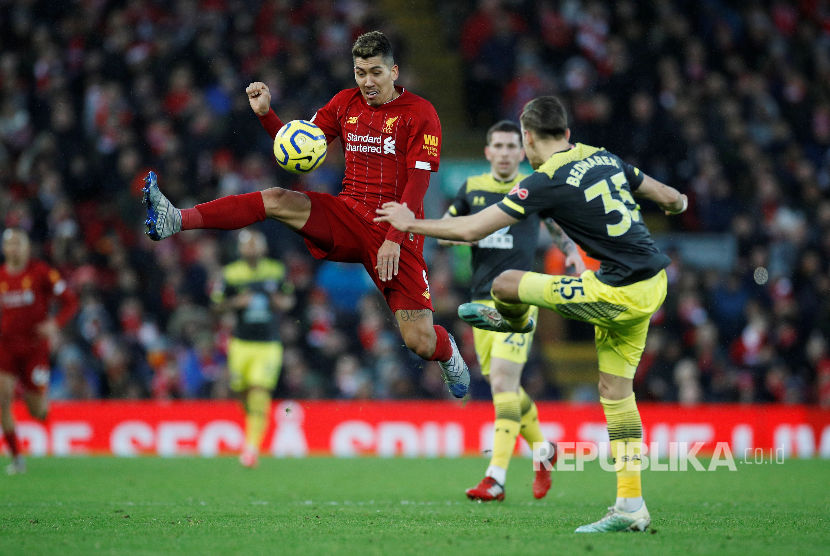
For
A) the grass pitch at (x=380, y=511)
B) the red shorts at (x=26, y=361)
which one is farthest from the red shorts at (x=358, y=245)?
the red shorts at (x=26, y=361)

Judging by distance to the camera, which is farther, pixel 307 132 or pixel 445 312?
pixel 445 312

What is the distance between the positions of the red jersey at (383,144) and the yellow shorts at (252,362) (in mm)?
5942

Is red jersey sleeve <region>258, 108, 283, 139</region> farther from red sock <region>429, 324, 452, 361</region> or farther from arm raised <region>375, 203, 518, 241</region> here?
red sock <region>429, 324, 452, 361</region>

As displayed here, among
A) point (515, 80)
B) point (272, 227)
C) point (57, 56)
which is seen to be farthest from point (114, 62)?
point (515, 80)

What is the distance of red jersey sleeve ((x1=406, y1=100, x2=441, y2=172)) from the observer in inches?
286

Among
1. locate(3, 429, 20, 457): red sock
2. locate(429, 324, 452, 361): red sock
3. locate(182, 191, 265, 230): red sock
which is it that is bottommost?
locate(3, 429, 20, 457): red sock

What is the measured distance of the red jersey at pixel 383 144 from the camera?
734 cm

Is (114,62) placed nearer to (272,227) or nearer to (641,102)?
(272,227)

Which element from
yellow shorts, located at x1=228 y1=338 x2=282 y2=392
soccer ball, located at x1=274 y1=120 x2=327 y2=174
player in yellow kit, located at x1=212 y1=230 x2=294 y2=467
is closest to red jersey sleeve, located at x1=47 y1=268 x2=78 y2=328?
player in yellow kit, located at x1=212 y1=230 x2=294 y2=467

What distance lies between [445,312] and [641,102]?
551 centimetres

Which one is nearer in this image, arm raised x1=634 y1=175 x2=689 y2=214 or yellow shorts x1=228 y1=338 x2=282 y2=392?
arm raised x1=634 y1=175 x2=689 y2=214

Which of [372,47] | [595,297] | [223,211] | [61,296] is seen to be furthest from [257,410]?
[595,297]

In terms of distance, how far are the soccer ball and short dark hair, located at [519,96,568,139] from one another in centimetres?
145

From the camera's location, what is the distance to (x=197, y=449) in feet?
49.8
